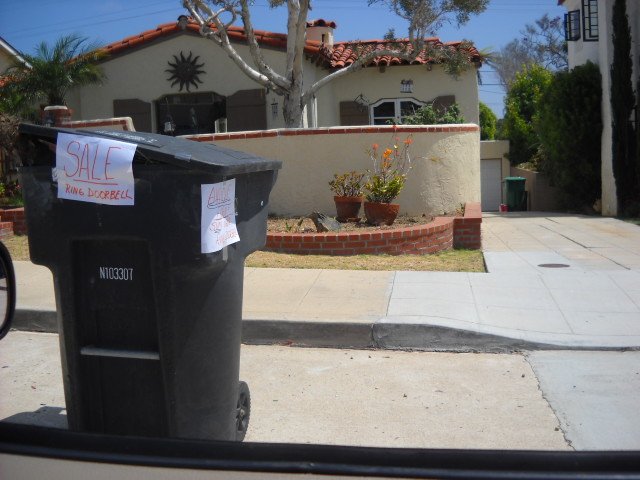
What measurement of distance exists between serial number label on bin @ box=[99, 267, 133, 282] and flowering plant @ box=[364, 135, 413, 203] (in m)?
7.07

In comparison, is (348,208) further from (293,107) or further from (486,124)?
(486,124)

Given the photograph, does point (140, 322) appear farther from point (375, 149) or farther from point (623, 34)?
point (623, 34)

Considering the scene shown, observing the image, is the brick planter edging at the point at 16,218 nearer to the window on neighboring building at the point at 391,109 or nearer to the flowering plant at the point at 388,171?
the flowering plant at the point at 388,171

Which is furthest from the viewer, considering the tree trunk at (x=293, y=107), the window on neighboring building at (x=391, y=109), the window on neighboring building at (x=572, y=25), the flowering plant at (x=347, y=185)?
the window on neighboring building at (x=572, y=25)

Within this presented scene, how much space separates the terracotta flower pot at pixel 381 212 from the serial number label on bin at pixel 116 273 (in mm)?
6979

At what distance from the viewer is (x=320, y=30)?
19.6 meters

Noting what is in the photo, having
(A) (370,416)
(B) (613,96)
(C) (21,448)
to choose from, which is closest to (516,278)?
(A) (370,416)

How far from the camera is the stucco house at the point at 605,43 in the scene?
1709 centimetres

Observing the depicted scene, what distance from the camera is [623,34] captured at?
1672 cm

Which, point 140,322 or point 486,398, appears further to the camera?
point 486,398

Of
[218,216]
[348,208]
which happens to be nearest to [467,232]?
[348,208]

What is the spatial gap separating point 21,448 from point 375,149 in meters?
8.73

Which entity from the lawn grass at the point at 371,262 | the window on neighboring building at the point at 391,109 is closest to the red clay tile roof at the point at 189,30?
the window on neighboring building at the point at 391,109

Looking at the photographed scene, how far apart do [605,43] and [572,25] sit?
2832 millimetres
